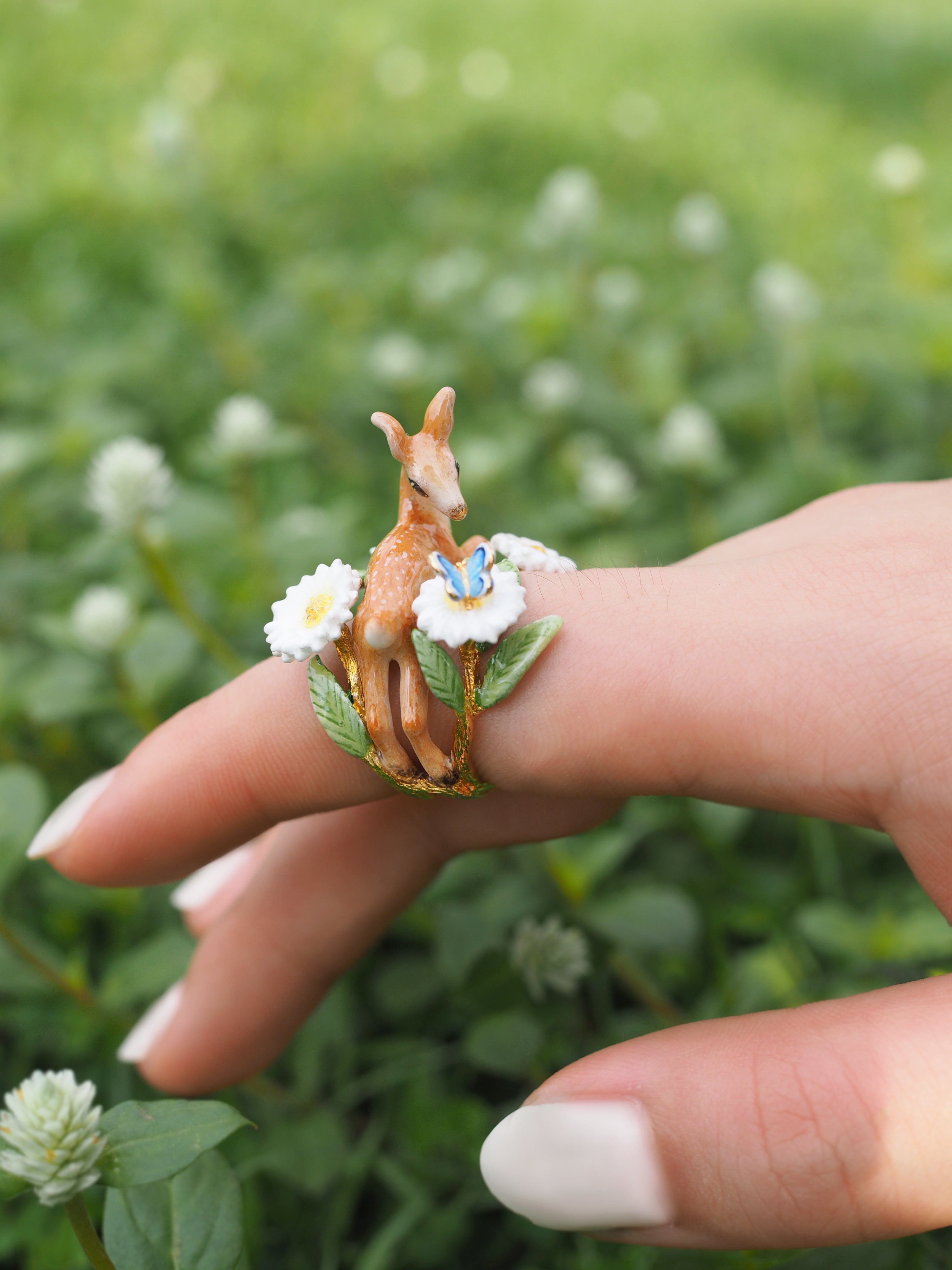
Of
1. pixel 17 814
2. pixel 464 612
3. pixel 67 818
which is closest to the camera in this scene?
pixel 464 612

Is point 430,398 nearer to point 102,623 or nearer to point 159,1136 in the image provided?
point 102,623

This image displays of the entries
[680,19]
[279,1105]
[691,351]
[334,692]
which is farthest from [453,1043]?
[680,19]

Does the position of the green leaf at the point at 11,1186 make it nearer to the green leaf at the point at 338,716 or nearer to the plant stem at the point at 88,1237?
the plant stem at the point at 88,1237

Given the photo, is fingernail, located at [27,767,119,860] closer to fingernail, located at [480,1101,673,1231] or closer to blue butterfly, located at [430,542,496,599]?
blue butterfly, located at [430,542,496,599]

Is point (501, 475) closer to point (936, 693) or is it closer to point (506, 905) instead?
point (506, 905)

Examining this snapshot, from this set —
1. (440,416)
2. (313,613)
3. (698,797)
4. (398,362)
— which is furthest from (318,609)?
(398,362)

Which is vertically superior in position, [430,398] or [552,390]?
[430,398]
